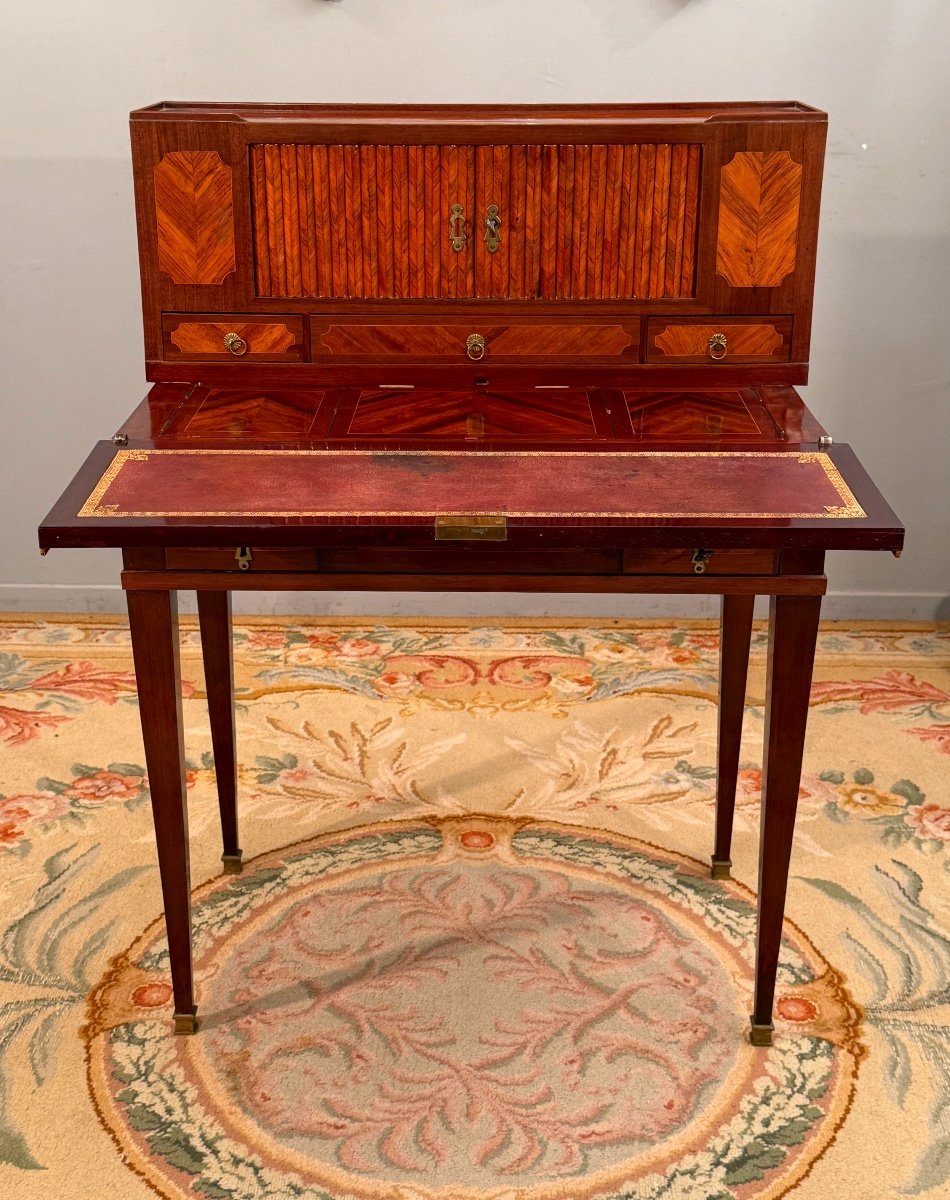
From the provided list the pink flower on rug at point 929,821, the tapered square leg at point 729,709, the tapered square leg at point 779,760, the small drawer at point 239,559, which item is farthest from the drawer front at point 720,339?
the pink flower on rug at point 929,821

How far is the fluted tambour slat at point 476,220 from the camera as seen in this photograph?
2.60 m

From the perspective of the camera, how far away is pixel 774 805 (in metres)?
2.35

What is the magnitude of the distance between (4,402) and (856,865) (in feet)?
8.38

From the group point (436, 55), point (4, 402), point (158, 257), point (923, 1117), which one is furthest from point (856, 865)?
point (4, 402)

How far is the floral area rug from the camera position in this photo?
227cm

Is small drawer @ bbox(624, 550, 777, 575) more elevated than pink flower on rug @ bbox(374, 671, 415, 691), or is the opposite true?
small drawer @ bbox(624, 550, 777, 575)

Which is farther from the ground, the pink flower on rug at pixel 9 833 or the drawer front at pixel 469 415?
the drawer front at pixel 469 415

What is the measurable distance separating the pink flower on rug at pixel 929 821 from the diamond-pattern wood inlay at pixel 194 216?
1.86m

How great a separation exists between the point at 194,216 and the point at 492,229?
55cm

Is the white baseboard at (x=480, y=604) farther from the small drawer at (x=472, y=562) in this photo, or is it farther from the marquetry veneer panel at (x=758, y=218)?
the small drawer at (x=472, y=562)

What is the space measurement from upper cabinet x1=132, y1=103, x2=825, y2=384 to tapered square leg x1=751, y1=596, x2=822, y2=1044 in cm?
67

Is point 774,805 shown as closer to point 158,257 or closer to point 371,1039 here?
point 371,1039

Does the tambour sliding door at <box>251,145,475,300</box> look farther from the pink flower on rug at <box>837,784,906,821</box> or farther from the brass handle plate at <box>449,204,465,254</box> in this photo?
the pink flower on rug at <box>837,784,906,821</box>

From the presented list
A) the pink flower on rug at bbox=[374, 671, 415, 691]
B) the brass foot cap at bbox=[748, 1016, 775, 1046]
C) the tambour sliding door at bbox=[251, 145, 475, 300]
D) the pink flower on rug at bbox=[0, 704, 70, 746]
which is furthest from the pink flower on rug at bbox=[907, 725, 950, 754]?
the pink flower on rug at bbox=[0, 704, 70, 746]
